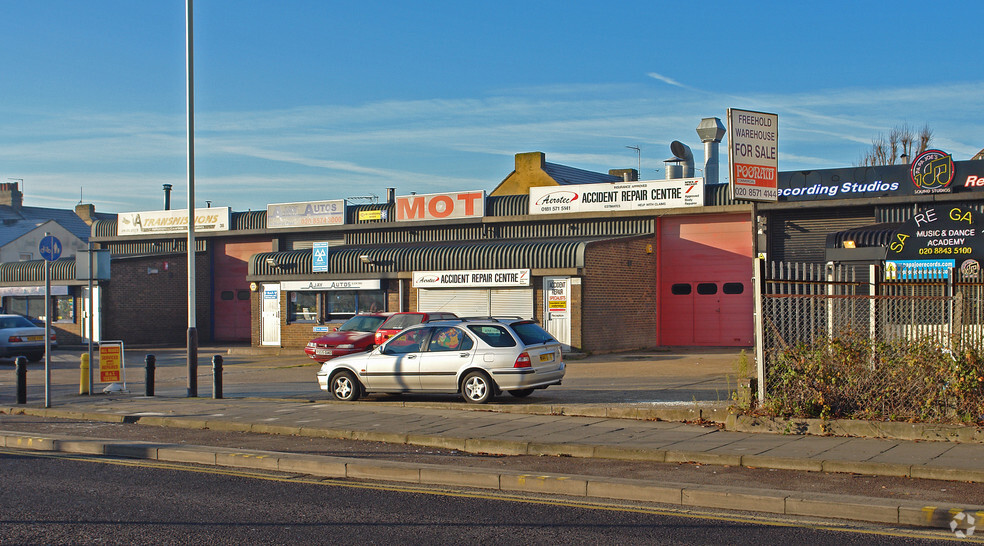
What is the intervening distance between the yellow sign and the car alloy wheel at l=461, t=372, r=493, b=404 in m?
8.43

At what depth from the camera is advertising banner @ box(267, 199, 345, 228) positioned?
122 feet

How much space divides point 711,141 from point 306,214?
16622 millimetres

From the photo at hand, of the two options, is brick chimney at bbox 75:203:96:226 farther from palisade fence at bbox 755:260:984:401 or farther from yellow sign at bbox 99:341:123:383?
palisade fence at bbox 755:260:984:401

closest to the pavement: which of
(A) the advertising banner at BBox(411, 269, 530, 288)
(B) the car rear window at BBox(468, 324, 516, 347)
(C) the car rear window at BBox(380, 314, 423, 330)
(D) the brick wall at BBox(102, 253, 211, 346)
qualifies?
(B) the car rear window at BBox(468, 324, 516, 347)

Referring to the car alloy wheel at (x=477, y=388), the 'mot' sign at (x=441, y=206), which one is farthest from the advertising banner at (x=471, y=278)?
the car alloy wheel at (x=477, y=388)

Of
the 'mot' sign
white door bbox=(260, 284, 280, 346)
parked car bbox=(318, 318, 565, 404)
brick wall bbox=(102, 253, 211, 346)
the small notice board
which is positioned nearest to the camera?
parked car bbox=(318, 318, 565, 404)

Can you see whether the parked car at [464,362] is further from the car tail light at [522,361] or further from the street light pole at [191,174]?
the street light pole at [191,174]

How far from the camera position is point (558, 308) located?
90.6ft

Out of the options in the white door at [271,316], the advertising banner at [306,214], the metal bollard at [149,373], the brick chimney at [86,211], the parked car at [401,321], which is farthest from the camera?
the brick chimney at [86,211]

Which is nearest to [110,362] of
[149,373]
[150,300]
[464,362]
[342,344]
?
[149,373]

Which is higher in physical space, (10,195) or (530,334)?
(10,195)

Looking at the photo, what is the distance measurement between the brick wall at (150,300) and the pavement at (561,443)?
1772cm

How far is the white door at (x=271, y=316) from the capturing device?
1299 inches

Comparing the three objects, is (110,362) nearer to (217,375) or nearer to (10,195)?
(217,375)
